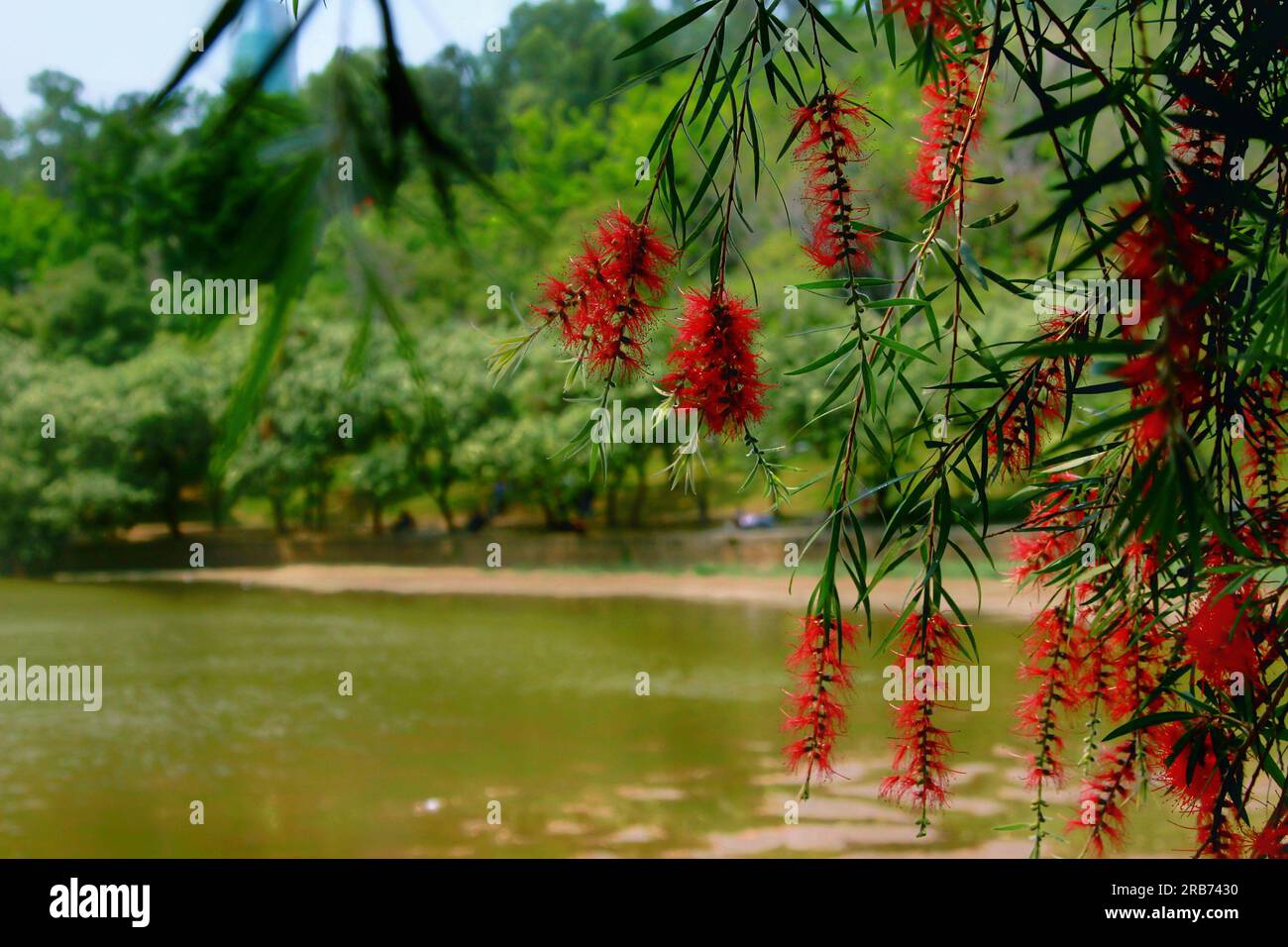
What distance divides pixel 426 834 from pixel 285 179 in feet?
16.3

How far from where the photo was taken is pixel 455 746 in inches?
249

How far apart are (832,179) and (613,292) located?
0.74 ft

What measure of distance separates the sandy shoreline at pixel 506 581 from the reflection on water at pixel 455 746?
0.90 metres

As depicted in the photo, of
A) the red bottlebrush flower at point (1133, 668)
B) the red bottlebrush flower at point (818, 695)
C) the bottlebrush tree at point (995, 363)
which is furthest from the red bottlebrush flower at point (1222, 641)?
the red bottlebrush flower at point (818, 695)

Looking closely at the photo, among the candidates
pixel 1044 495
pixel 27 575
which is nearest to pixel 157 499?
pixel 27 575

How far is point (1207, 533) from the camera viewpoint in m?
1.21

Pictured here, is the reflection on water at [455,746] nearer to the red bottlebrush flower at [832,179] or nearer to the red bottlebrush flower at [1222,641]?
the red bottlebrush flower at [1222,641]

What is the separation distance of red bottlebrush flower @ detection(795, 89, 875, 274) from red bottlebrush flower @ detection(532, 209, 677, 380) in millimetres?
139

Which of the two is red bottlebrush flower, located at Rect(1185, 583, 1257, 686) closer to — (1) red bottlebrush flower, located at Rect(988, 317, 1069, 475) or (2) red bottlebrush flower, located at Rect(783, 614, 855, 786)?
(1) red bottlebrush flower, located at Rect(988, 317, 1069, 475)

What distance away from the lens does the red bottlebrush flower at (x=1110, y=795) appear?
4.24 ft

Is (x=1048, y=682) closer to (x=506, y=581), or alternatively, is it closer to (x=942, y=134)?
(x=942, y=134)

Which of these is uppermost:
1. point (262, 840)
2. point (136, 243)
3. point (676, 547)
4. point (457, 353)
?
point (457, 353)
